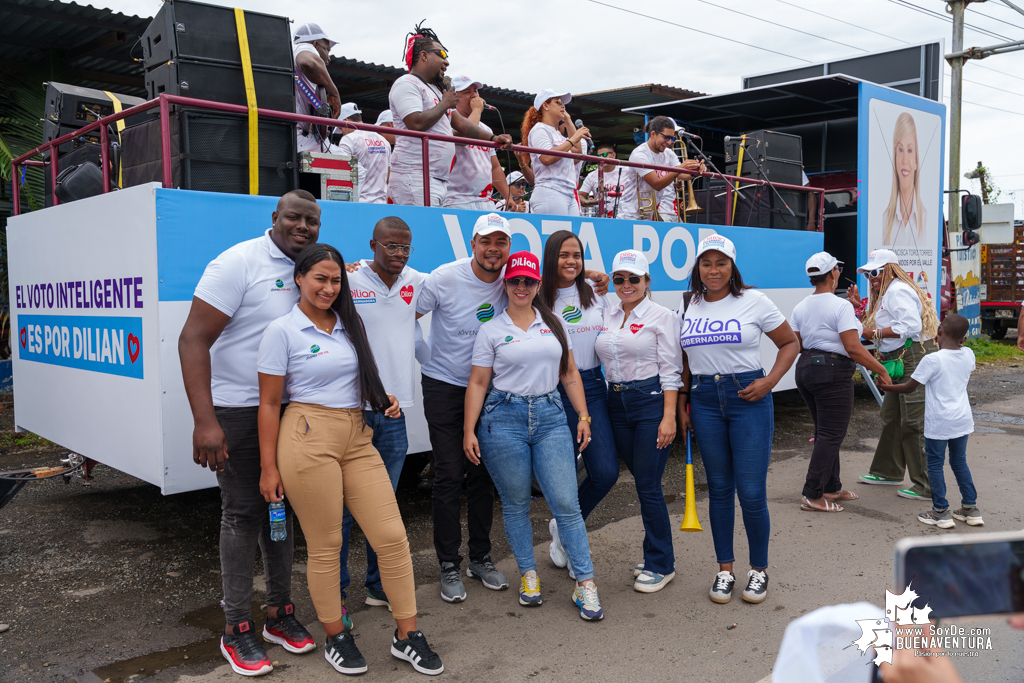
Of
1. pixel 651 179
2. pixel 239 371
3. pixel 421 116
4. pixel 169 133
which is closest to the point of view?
pixel 239 371

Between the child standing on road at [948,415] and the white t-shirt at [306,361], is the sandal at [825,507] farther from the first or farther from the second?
the white t-shirt at [306,361]

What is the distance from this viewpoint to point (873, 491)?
606 centimetres

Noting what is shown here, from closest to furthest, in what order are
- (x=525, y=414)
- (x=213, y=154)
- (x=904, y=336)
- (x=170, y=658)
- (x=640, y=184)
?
(x=170, y=658) < (x=525, y=414) < (x=213, y=154) < (x=904, y=336) < (x=640, y=184)

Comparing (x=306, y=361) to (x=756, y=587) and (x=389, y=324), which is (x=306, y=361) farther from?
(x=756, y=587)

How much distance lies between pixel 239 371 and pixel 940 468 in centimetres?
443

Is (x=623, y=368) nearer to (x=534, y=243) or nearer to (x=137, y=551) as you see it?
(x=534, y=243)

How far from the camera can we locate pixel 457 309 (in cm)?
396

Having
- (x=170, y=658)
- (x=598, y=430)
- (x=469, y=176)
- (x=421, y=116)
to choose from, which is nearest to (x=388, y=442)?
(x=598, y=430)

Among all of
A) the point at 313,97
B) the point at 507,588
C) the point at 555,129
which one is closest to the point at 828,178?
the point at 555,129

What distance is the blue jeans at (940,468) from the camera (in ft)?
16.6

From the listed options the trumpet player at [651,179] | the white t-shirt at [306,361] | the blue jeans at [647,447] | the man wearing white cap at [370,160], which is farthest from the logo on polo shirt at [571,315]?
the trumpet player at [651,179]

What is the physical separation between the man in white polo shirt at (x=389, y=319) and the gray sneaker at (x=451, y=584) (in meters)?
0.62

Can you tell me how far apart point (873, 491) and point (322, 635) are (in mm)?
4421

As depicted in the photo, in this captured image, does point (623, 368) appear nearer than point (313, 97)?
Yes
